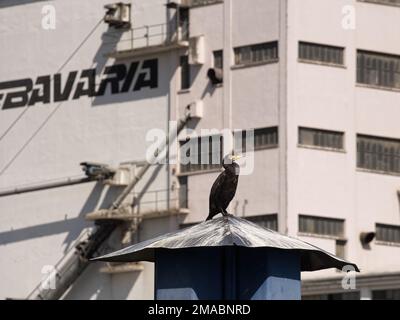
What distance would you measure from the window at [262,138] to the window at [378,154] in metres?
3.93

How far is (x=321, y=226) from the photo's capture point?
77375mm

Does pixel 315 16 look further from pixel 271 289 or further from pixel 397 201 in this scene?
pixel 271 289

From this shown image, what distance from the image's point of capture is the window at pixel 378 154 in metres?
79.1

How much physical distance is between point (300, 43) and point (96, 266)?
14.5 meters

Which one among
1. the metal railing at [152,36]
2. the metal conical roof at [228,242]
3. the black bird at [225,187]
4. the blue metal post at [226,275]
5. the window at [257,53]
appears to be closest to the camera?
the blue metal post at [226,275]

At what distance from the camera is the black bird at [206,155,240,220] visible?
37062 millimetres

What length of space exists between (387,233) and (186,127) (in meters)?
9.83

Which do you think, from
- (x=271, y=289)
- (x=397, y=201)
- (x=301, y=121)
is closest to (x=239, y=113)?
(x=301, y=121)

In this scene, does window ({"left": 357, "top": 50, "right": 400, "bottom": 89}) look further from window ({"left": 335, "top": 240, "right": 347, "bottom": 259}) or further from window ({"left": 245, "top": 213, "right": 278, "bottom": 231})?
window ({"left": 245, "top": 213, "right": 278, "bottom": 231})

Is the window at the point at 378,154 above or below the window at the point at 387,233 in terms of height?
above

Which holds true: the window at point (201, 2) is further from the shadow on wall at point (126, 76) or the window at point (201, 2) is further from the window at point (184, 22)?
the shadow on wall at point (126, 76)

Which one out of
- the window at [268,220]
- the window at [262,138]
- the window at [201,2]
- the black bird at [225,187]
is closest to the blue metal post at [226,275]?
Answer: the black bird at [225,187]

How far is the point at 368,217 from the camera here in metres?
78.8

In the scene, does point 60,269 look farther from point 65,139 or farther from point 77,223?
point 65,139
